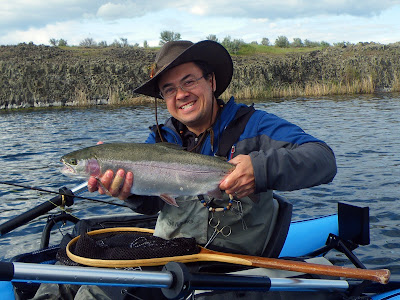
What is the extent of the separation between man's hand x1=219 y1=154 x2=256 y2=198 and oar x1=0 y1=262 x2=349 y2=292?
0.57m

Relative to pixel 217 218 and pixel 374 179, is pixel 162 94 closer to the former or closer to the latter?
pixel 217 218

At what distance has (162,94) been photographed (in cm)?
402

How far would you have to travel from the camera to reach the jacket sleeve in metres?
2.91

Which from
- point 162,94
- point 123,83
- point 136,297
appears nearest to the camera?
point 136,297

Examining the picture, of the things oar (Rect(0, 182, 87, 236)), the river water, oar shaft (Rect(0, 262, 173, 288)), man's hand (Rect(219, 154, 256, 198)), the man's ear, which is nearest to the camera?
oar shaft (Rect(0, 262, 173, 288))

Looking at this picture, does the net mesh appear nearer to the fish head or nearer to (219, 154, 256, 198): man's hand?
the fish head

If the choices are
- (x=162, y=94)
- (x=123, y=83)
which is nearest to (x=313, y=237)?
(x=162, y=94)

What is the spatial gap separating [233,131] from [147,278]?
135 centimetres

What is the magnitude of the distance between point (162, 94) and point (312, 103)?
22.5m

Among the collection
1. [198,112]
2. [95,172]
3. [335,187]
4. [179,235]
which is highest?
[198,112]

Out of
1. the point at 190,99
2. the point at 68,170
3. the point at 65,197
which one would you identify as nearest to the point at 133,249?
the point at 68,170

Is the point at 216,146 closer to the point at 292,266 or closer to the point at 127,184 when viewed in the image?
the point at 127,184

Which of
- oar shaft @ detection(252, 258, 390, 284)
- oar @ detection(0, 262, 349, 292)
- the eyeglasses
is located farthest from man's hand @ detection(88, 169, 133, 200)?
oar shaft @ detection(252, 258, 390, 284)

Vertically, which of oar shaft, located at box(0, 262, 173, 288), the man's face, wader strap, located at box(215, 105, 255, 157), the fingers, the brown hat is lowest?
oar shaft, located at box(0, 262, 173, 288)
